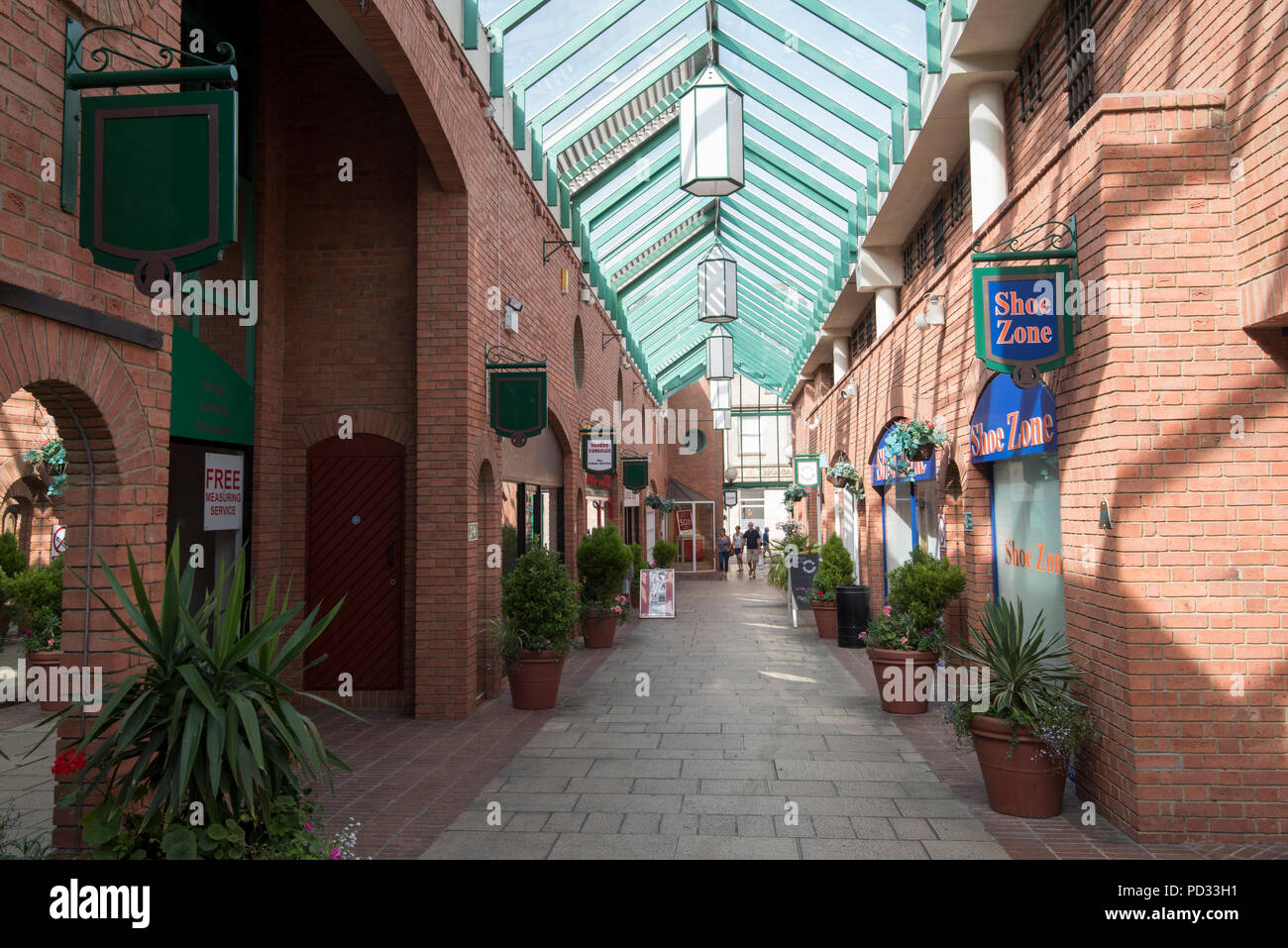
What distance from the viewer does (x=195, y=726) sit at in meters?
3.04

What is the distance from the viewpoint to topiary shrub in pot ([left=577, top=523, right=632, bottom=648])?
1221 centimetres

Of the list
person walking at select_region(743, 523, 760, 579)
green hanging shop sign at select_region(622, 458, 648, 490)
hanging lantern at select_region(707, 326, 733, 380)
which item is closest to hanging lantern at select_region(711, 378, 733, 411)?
person walking at select_region(743, 523, 760, 579)

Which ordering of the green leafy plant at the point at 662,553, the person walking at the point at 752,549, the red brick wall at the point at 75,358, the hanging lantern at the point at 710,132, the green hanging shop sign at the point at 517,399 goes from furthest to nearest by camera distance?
the person walking at the point at 752,549
the green leafy plant at the point at 662,553
the green hanging shop sign at the point at 517,399
the hanging lantern at the point at 710,132
the red brick wall at the point at 75,358

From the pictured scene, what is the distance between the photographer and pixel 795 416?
3475 centimetres

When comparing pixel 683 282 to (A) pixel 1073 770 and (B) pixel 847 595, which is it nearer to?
(B) pixel 847 595

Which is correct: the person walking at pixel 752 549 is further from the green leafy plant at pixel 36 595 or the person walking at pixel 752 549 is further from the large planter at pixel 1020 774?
the green leafy plant at pixel 36 595

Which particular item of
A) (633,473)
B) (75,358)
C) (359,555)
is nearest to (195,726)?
(75,358)

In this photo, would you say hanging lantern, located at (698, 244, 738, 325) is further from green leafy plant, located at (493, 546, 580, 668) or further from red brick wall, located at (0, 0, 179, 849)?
red brick wall, located at (0, 0, 179, 849)

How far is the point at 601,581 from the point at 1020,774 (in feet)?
26.3

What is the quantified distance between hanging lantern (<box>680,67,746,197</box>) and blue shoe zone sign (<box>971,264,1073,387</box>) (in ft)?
10.6

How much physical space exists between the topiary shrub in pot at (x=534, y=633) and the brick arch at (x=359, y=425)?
1746 millimetres

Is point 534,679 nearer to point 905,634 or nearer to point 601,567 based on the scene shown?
point 905,634

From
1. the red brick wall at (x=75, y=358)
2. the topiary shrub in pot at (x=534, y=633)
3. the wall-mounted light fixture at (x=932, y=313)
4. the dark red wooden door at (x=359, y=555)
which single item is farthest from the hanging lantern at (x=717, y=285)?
the red brick wall at (x=75, y=358)

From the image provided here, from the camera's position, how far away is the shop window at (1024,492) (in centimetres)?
623
